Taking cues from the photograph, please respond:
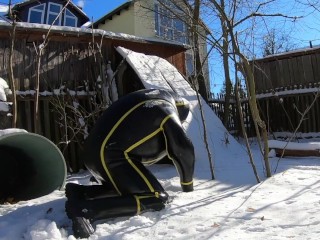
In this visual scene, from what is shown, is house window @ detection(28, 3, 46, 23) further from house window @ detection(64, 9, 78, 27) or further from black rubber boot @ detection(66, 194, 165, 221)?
black rubber boot @ detection(66, 194, 165, 221)

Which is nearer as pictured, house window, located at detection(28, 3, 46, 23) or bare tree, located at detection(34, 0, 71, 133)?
bare tree, located at detection(34, 0, 71, 133)

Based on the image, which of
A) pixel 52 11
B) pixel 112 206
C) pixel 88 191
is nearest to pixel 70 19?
pixel 52 11

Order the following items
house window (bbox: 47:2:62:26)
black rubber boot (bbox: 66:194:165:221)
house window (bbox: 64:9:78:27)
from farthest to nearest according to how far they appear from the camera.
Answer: house window (bbox: 64:9:78:27)
house window (bbox: 47:2:62:26)
black rubber boot (bbox: 66:194:165:221)

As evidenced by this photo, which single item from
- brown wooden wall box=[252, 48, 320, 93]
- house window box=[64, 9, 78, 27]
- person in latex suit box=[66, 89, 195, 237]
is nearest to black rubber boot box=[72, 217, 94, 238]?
person in latex suit box=[66, 89, 195, 237]

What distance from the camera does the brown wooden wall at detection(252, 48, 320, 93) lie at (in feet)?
40.4

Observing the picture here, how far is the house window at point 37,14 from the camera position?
21312 millimetres

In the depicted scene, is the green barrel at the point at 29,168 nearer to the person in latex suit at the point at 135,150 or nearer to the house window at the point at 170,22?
the person in latex suit at the point at 135,150

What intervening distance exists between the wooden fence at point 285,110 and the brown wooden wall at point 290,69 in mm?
214

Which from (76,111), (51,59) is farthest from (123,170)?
(51,59)

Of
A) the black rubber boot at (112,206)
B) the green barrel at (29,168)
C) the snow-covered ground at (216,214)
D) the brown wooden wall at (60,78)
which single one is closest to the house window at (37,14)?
the brown wooden wall at (60,78)

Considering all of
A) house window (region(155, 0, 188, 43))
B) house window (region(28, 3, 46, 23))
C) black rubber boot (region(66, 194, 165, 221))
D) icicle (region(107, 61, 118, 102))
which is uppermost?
house window (region(28, 3, 46, 23))

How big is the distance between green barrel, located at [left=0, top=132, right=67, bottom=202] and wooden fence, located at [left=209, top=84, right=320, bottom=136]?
7892 millimetres

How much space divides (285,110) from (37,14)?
14.3m

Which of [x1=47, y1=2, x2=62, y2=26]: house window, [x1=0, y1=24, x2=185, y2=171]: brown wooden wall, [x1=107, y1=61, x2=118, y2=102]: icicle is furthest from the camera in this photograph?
[x1=47, y1=2, x2=62, y2=26]: house window
